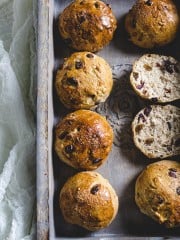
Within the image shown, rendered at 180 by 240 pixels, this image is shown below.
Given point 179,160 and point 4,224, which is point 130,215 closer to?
point 179,160

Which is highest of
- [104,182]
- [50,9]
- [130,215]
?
[50,9]

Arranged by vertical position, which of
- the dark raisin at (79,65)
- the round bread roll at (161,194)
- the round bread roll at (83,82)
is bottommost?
the round bread roll at (161,194)

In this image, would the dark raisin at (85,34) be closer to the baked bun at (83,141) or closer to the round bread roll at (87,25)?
the round bread roll at (87,25)

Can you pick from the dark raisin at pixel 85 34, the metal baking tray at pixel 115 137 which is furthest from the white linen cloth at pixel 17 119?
the dark raisin at pixel 85 34

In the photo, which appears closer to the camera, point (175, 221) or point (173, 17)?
point (175, 221)

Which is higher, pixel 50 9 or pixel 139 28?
pixel 50 9

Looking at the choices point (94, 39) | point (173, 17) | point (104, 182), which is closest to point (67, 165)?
point (104, 182)

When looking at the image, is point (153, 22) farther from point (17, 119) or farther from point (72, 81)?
point (17, 119)

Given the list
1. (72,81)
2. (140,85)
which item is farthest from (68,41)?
(140,85)
